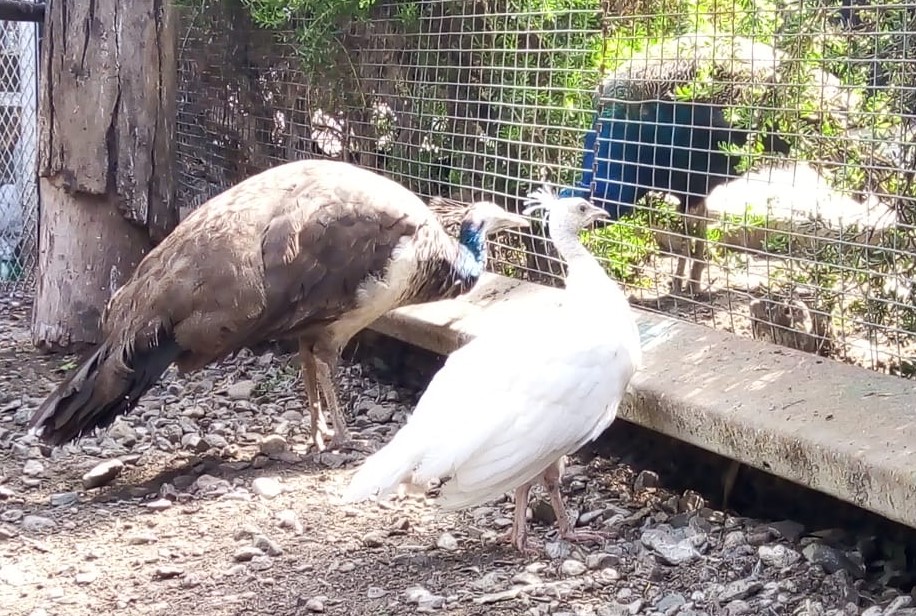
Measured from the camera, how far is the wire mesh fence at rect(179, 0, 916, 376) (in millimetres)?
3555

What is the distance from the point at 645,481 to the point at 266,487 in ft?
4.26

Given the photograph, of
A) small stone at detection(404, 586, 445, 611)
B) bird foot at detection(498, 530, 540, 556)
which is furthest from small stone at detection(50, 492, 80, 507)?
bird foot at detection(498, 530, 540, 556)

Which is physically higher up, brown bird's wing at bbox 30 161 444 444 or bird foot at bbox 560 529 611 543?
brown bird's wing at bbox 30 161 444 444

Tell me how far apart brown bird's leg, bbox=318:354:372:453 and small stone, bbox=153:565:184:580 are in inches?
43.9

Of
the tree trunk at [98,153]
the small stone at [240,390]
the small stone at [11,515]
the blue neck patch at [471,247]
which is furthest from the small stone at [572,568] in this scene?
the tree trunk at [98,153]

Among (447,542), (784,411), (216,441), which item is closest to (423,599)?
(447,542)

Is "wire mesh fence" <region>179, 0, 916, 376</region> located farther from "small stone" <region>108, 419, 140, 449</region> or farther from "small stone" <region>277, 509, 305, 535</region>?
"small stone" <region>108, 419, 140, 449</region>

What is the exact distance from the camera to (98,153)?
17.8 feet

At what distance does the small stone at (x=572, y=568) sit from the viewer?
3.18m

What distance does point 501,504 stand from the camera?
3742 millimetres

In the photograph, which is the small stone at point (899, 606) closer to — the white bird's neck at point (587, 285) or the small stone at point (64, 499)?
the white bird's neck at point (587, 285)

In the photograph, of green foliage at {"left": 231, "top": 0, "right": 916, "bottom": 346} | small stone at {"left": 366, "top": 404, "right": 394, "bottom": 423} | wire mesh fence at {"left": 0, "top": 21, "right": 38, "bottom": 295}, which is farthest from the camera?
wire mesh fence at {"left": 0, "top": 21, "right": 38, "bottom": 295}

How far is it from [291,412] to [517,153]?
4.85 ft

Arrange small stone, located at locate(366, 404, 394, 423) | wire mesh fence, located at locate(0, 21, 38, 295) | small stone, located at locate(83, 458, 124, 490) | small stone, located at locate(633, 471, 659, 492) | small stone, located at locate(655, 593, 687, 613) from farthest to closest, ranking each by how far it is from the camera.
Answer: wire mesh fence, located at locate(0, 21, 38, 295) → small stone, located at locate(366, 404, 394, 423) → small stone, located at locate(83, 458, 124, 490) → small stone, located at locate(633, 471, 659, 492) → small stone, located at locate(655, 593, 687, 613)
